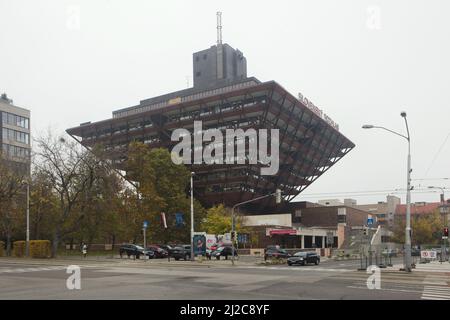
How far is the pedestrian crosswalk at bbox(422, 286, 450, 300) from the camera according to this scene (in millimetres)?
16984

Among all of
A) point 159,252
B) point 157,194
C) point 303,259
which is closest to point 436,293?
point 303,259

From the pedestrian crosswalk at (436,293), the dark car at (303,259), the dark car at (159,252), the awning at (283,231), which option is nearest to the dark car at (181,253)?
the dark car at (159,252)

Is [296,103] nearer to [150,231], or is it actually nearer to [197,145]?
[197,145]

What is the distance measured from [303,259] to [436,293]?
26374mm

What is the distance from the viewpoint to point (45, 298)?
16.4 m

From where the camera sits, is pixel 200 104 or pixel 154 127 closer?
pixel 200 104

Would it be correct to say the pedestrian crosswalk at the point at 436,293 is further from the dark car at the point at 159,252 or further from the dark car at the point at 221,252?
the dark car at the point at 159,252

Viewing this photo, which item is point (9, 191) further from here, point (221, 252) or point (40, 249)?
point (221, 252)

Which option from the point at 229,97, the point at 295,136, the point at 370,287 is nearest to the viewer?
the point at 370,287

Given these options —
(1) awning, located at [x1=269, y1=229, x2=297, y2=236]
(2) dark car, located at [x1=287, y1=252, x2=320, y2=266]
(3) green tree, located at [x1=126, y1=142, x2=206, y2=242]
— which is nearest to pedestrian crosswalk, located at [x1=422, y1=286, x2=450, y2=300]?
(2) dark car, located at [x1=287, y1=252, x2=320, y2=266]

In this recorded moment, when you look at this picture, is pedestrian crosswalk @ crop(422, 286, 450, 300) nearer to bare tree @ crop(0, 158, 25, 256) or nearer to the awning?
bare tree @ crop(0, 158, 25, 256)

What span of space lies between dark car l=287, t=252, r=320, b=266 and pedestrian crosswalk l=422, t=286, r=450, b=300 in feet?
77.5
